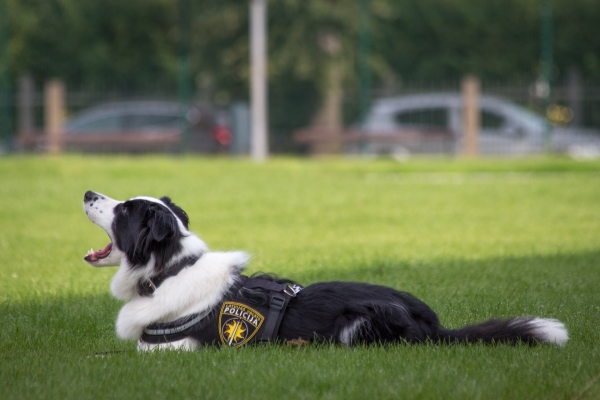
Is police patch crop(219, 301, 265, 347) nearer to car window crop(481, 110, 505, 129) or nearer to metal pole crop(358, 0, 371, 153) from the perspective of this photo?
metal pole crop(358, 0, 371, 153)

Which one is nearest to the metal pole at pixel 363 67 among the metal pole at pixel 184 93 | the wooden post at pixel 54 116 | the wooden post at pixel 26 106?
the metal pole at pixel 184 93

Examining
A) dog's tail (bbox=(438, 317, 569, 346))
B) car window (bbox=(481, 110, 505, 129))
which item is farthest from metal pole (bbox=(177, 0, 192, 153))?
dog's tail (bbox=(438, 317, 569, 346))

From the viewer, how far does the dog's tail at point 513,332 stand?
4.76m

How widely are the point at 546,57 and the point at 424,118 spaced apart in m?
3.80

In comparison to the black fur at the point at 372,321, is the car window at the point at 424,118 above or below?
above

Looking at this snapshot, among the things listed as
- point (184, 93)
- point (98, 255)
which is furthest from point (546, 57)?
point (98, 255)

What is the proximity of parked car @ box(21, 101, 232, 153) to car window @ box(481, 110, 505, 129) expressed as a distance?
7.51 m

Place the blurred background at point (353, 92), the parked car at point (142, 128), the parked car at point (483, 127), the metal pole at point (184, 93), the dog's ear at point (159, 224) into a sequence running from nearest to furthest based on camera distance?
the dog's ear at point (159, 224)
the metal pole at point (184, 93)
the parked car at point (142, 128)
the blurred background at point (353, 92)
the parked car at point (483, 127)

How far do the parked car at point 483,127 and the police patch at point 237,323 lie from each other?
17.3 m

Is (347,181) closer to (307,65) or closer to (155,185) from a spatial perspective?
(155,185)

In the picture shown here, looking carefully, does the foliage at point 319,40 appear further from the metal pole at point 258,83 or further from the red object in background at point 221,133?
the metal pole at point 258,83

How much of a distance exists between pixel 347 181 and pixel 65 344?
40.7 feet

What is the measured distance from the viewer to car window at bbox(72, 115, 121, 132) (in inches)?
965

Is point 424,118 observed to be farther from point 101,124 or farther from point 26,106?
point 26,106
